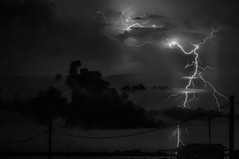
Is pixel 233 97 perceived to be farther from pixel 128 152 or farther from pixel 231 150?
pixel 128 152

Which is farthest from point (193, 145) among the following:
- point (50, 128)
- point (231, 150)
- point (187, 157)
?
point (50, 128)

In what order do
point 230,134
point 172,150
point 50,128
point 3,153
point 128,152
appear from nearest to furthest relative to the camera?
1. point 230,134
2. point 172,150
3. point 50,128
4. point 128,152
5. point 3,153

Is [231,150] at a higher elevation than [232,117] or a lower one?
lower

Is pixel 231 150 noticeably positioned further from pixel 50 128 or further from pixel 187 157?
pixel 50 128

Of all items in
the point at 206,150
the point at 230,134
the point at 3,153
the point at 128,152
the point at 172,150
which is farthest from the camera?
the point at 3,153

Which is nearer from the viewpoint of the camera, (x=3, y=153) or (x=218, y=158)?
(x=218, y=158)

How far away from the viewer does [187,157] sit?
5431cm

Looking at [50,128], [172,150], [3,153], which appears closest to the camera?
[172,150]

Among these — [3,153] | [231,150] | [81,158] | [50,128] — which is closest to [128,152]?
[81,158]

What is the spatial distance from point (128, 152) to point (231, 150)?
418ft

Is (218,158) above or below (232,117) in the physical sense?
below

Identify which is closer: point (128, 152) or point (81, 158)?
point (128, 152)

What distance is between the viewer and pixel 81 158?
7864 inches

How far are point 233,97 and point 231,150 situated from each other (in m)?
4.44
